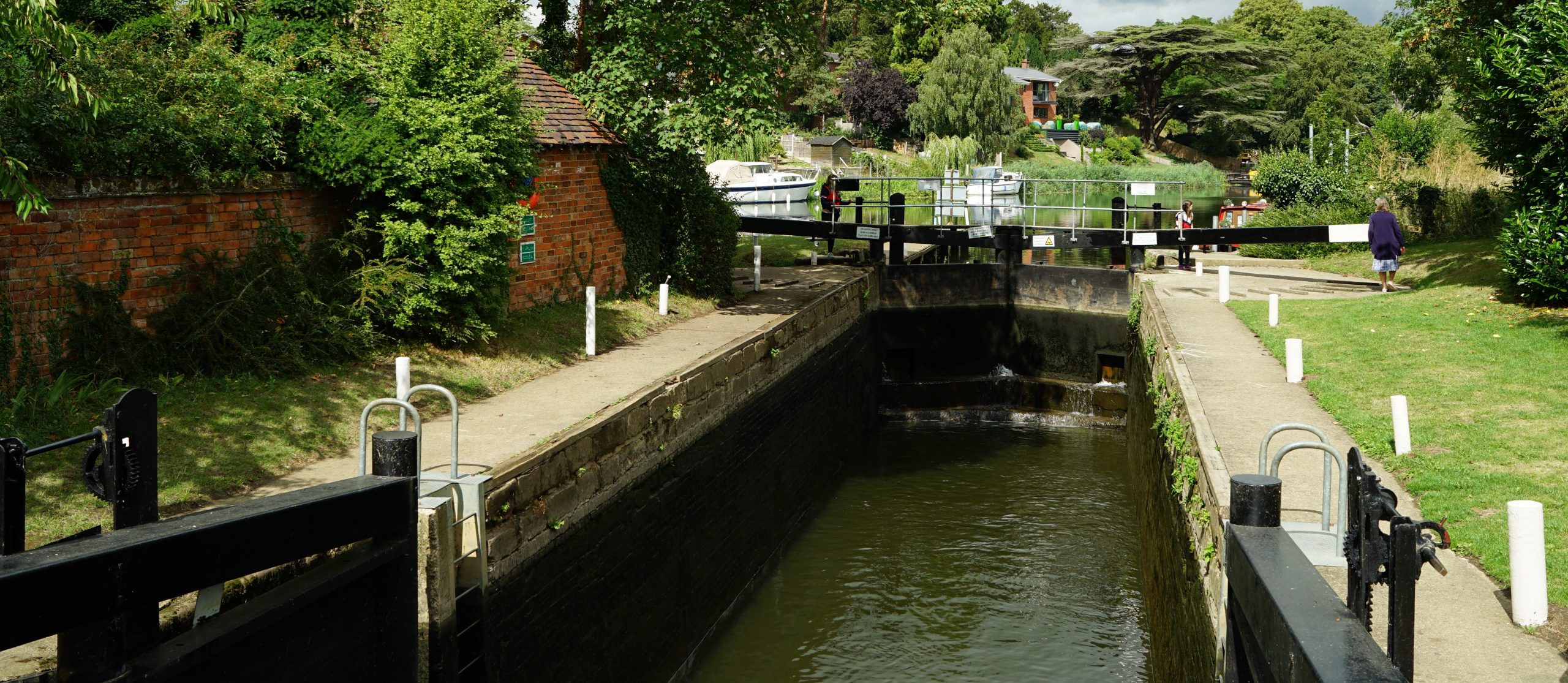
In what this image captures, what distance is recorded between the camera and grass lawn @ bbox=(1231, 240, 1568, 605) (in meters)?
8.61

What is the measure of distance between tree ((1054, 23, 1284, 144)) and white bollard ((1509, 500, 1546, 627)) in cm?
7130

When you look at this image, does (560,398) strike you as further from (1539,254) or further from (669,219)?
(1539,254)

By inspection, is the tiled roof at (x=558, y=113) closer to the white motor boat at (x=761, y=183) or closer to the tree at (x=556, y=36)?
the tree at (x=556, y=36)

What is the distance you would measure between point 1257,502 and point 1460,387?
7.61 meters

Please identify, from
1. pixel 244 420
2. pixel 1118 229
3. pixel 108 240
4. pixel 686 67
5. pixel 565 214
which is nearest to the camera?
pixel 244 420

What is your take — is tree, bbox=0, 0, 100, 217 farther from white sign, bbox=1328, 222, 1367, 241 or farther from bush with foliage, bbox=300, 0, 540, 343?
white sign, bbox=1328, 222, 1367, 241

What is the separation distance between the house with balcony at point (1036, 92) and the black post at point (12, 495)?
92079 millimetres

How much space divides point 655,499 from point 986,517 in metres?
5.60

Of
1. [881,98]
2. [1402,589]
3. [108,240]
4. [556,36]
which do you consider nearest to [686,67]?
[556,36]

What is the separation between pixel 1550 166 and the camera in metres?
15.3

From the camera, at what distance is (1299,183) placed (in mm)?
31219

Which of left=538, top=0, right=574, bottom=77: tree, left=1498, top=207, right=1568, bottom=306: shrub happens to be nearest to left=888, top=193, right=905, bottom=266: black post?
left=538, top=0, right=574, bottom=77: tree

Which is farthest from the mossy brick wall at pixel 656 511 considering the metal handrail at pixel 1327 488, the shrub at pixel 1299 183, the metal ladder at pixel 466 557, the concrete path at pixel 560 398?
the shrub at pixel 1299 183

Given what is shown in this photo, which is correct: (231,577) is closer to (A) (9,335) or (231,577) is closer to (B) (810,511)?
(A) (9,335)
